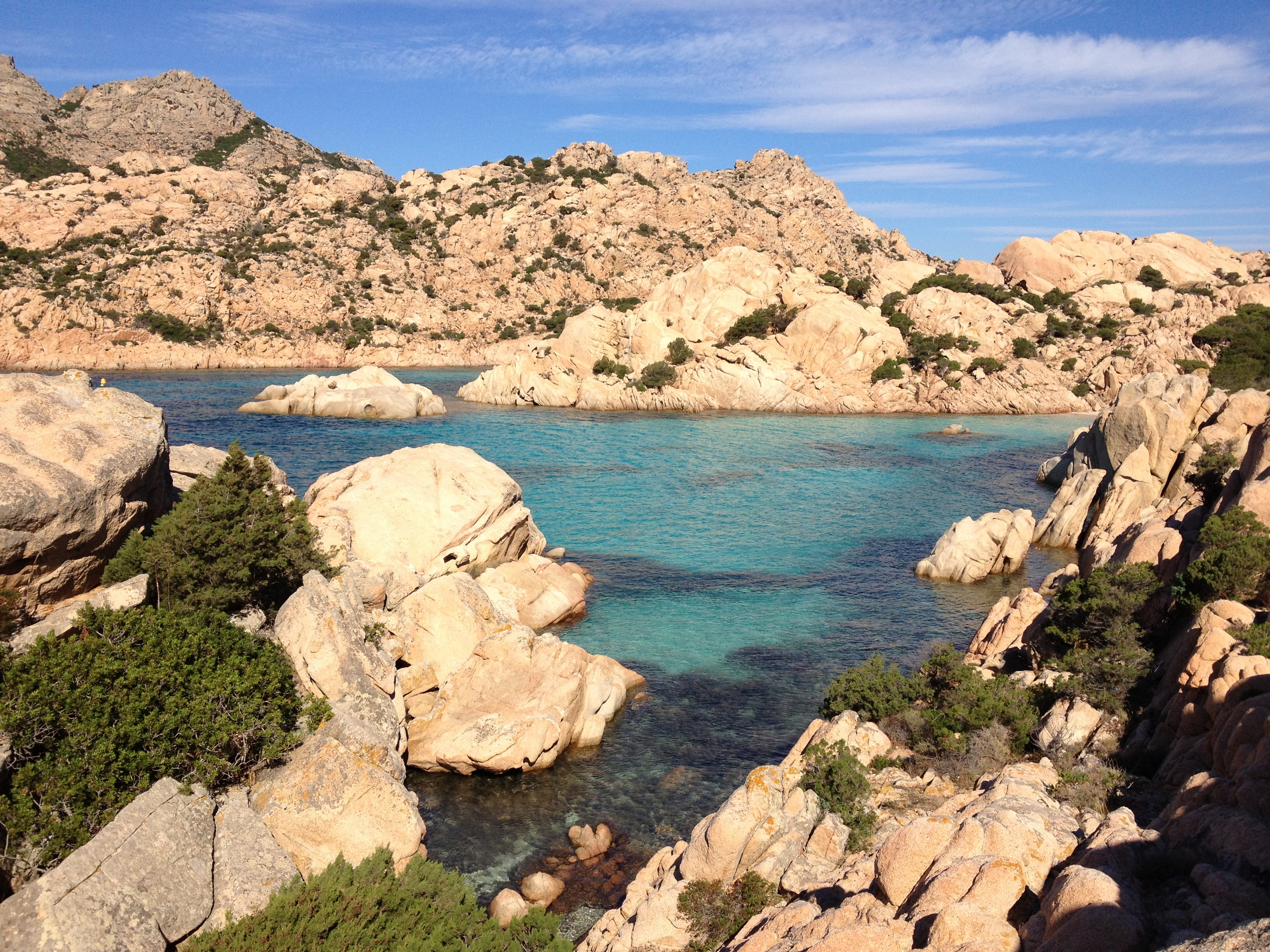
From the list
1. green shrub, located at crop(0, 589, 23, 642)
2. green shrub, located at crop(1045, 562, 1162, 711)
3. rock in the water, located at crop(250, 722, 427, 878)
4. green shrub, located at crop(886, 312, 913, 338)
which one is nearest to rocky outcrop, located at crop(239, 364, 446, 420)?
green shrub, located at crop(886, 312, 913, 338)

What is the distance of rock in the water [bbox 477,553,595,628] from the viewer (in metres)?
21.3

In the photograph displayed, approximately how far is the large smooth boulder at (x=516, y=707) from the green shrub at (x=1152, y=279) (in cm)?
9243

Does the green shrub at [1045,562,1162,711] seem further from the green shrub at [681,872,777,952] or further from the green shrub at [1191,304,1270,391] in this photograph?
the green shrub at [1191,304,1270,391]

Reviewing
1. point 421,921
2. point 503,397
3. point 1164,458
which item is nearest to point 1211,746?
point 421,921

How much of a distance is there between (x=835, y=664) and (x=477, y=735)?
905 centimetres

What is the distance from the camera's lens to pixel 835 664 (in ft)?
61.8

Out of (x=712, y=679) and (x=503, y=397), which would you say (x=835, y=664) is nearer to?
(x=712, y=679)

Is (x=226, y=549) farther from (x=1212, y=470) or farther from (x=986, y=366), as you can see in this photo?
(x=986, y=366)

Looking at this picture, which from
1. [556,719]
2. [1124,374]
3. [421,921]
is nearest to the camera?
[421,921]

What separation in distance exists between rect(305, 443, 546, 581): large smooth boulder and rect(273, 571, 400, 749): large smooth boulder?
5.87 m

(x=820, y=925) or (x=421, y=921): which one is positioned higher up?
(x=820, y=925)

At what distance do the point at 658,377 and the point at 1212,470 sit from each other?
167 feet

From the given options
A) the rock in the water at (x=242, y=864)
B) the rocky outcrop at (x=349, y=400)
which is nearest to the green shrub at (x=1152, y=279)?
the rocky outcrop at (x=349, y=400)

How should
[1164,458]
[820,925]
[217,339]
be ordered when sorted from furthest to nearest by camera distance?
[217,339] < [1164,458] < [820,925]
